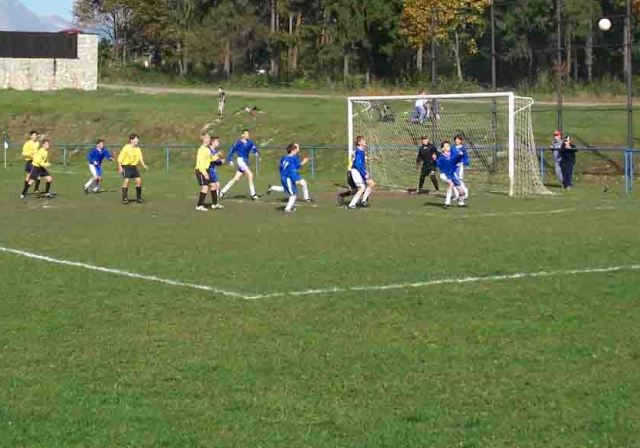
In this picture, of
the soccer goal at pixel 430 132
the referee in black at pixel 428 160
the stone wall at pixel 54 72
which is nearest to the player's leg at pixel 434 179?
the referee in black at pixel 428 160

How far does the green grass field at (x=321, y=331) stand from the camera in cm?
762

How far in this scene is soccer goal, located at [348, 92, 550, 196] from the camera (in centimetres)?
3378

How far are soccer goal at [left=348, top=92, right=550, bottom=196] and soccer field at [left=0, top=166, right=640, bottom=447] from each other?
13256mm

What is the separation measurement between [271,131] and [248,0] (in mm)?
40782

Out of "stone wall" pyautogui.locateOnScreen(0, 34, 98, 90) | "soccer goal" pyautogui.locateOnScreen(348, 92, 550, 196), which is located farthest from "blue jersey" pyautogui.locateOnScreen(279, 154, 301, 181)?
"stone wall" pyautogui.locateOnScreen(0, 34, 98, 90)

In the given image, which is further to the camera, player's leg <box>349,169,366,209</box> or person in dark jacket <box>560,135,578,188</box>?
person in dark jacket <box>560,135,578,188</box>

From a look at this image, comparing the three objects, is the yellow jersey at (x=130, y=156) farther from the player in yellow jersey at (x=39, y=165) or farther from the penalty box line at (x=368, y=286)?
the penalty box line at (x=368, y=286)

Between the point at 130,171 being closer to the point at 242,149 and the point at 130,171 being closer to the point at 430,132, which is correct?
the point at 242,149

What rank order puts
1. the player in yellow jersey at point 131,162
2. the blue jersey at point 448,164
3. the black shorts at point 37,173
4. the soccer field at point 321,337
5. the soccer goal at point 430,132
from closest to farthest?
the soccer field at point 321,337, the blue jersey at point 448,164, the player in yellow jersey at point 131,162, the black shorts at point 37,173, the soccer goal at point 430,132

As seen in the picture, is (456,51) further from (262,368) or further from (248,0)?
(262,368)

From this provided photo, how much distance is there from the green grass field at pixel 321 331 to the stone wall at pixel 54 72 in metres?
50.1

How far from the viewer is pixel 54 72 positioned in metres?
71.9

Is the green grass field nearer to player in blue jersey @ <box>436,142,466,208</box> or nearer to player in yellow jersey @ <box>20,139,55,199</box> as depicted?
player in blue jersey @ <box>436,142,466,208</box>

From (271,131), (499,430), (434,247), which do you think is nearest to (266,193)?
(434,247)
